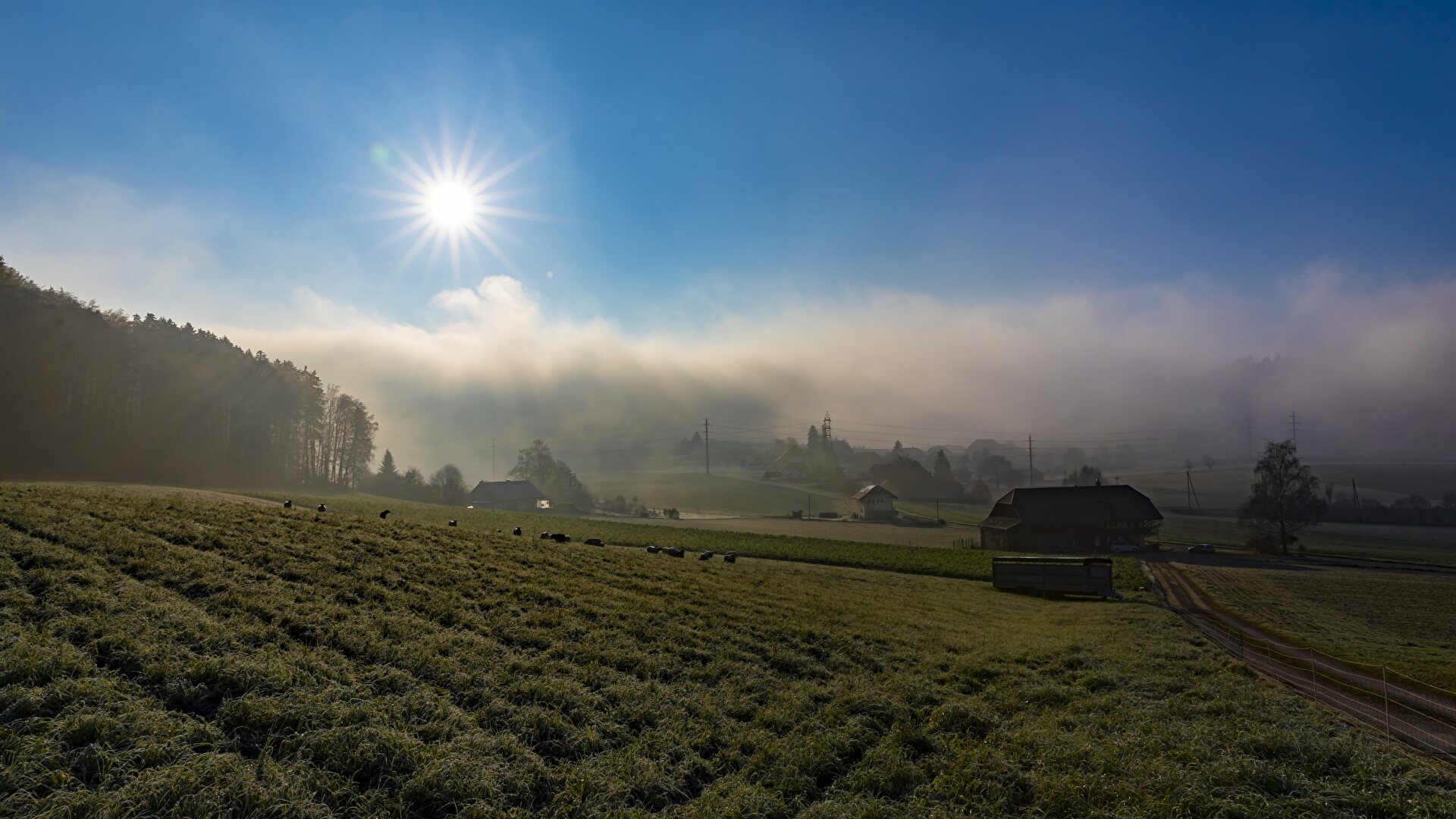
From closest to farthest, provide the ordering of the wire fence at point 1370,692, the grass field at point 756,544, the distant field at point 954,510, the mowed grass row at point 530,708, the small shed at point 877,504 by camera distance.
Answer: the mowed grass row at point 530,708
the wire fence at point 1370,692
the grass field at point 756,544
the distant field at point 954,510
the small shed at point 877,504

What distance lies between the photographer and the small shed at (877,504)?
119938 millimetres

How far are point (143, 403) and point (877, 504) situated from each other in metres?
117

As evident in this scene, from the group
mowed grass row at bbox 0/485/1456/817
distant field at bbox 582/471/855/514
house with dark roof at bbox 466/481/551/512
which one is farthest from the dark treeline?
distant field at bbox 582/471/855/514

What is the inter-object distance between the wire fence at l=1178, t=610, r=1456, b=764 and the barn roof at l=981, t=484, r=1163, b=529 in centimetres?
5280

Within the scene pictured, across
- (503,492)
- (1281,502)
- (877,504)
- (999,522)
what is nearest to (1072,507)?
(999,522)

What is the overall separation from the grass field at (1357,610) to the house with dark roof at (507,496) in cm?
11341

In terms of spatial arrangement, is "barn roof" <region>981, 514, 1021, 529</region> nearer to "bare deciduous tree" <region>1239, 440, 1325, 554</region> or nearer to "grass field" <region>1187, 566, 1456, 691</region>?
"grass field" <region>1187, 566, 1456, 691</region>

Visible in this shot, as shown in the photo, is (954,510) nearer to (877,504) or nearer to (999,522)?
(877,504)

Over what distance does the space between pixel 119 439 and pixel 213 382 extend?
45.7 ft

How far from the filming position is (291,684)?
9.35m

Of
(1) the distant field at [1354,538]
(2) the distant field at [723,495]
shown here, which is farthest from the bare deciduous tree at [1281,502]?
(2) the distant field at [723,495]

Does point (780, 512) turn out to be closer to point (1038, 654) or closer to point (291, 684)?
point (1038, 654)

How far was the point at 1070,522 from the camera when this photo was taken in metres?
75.2

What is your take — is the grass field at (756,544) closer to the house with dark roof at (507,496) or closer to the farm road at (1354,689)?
the farm road at (1354,689)
